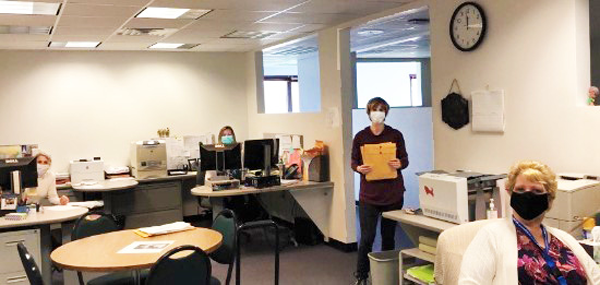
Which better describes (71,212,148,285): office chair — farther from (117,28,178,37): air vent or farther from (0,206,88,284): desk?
(117,28,178,37): air vent

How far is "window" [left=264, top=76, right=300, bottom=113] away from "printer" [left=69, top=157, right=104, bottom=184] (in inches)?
197

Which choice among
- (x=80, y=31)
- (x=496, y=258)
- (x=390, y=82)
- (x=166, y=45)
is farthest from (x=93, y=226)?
(x=390, y=82)

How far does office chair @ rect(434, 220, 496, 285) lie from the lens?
2748mm

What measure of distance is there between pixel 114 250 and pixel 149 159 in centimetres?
407

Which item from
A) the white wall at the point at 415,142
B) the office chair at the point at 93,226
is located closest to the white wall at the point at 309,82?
the white wall at the point at 415,142

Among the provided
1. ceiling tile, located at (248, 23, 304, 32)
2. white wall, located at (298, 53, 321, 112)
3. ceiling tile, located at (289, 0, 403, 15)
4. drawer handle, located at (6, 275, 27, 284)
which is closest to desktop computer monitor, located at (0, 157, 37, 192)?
drawer handle, located at (6, 275, 27, 284)

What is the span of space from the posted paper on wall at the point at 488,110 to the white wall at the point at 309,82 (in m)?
6.11

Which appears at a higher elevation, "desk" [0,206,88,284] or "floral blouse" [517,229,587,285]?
"floral blouse" [517,229,587,285]

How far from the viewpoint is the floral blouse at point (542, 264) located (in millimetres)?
2295

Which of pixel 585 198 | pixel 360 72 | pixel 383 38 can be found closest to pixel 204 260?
pixel 585 198

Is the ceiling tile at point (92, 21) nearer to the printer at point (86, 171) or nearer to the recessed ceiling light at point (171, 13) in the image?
the recessed ceiling light at point (171, 13)

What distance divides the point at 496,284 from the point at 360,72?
744cm

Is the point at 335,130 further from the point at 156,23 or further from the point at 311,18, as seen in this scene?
the point at 156,23

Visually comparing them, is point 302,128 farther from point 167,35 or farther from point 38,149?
point 38,149
